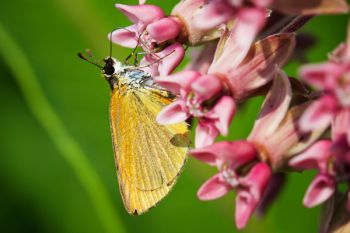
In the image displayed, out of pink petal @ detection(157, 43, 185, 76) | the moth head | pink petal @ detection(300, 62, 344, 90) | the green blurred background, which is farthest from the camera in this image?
the green blurred background

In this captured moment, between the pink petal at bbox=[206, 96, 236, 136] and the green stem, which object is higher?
the pink petal at bbox=[206, 96, 236, 136]

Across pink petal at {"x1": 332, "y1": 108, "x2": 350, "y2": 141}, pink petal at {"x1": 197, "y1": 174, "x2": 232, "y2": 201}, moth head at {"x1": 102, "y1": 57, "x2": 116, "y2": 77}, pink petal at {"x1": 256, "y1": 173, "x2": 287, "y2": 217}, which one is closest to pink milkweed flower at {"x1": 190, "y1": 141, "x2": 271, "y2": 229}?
pink petal at {"x1": 197, "y1": 174, "x2": 232, "y2": 201}

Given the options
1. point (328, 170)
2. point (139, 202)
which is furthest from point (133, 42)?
point (328, 170)

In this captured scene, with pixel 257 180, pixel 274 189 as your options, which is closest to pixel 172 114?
pixel 257 180

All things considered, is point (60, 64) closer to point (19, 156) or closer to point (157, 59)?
point (19, 156)

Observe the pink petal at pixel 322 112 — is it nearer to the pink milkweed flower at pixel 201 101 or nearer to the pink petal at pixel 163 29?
the pink milkweed flower at pixel 201 101

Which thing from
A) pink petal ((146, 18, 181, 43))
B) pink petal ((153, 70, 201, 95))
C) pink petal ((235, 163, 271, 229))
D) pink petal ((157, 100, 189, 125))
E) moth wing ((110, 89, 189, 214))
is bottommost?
moth wing ((110, 89, 189, 214))

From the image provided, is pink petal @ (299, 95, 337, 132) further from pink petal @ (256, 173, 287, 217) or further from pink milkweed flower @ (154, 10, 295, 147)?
pink petal @ (256, 173, 287, 217)
